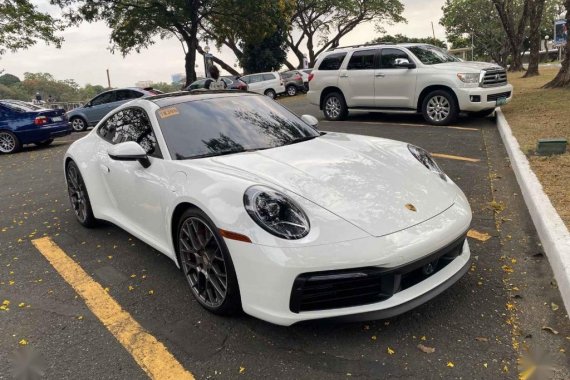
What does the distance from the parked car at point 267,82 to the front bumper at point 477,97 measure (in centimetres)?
1627

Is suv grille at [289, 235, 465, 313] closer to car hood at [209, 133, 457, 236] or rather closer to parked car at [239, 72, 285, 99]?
car hood at [209, 133, 457, 236]

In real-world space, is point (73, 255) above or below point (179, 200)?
below

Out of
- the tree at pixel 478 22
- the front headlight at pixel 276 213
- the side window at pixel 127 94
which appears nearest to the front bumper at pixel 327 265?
the front headlight at pixel 276 213

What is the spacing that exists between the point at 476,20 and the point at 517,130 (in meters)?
54.4

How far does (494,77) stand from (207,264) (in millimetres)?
8319

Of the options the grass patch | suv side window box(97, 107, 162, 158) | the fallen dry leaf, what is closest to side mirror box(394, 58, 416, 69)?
the grass patch

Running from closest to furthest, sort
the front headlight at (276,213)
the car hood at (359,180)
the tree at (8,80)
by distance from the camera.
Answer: the front headlight at (276,213)
the car hood at (359,180)
the tree at (8,80)

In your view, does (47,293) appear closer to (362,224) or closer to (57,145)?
(362,224)

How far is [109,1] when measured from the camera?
70.4ft

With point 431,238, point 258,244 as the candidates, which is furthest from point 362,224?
point 258,244

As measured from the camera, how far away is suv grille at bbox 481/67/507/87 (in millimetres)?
8938

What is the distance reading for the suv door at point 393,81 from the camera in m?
9.62

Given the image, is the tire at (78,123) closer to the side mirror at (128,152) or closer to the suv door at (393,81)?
the suv door at (393,81)

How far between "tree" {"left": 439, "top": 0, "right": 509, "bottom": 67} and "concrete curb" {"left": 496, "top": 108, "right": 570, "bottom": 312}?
51.9 m
